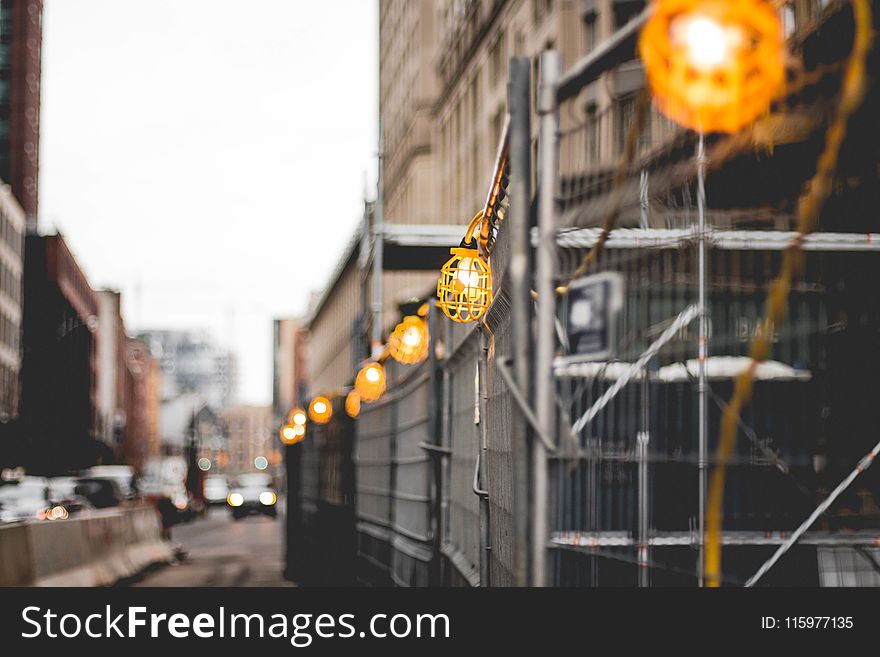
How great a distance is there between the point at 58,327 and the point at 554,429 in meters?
80.0

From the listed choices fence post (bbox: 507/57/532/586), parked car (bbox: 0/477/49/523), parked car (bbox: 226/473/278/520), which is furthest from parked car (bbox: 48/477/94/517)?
fence post (bbox: 507/57/532/586)

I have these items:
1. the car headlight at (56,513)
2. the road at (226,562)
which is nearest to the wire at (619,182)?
the road at (226,562)

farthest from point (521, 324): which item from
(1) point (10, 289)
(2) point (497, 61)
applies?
(1) point (10, 289)

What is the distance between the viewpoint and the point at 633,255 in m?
4.15

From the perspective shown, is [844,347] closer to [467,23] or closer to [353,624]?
[353,624]

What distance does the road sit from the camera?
1925 cm

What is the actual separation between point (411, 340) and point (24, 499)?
15424 millimetres

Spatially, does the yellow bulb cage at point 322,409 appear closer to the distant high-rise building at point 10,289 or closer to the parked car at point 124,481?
the parked car at point 124,481

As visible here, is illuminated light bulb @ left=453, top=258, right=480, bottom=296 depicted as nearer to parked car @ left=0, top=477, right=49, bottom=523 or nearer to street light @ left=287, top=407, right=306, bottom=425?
street light @ left=287, top=407, right=306, bottom=425

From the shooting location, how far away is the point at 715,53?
3.05 metres

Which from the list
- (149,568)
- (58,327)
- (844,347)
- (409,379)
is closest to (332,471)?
(409,379)

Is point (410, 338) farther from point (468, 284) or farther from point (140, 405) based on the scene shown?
point (140, 405)

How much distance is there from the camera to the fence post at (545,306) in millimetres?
4094

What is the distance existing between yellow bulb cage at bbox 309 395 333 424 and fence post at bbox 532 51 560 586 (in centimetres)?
1206
